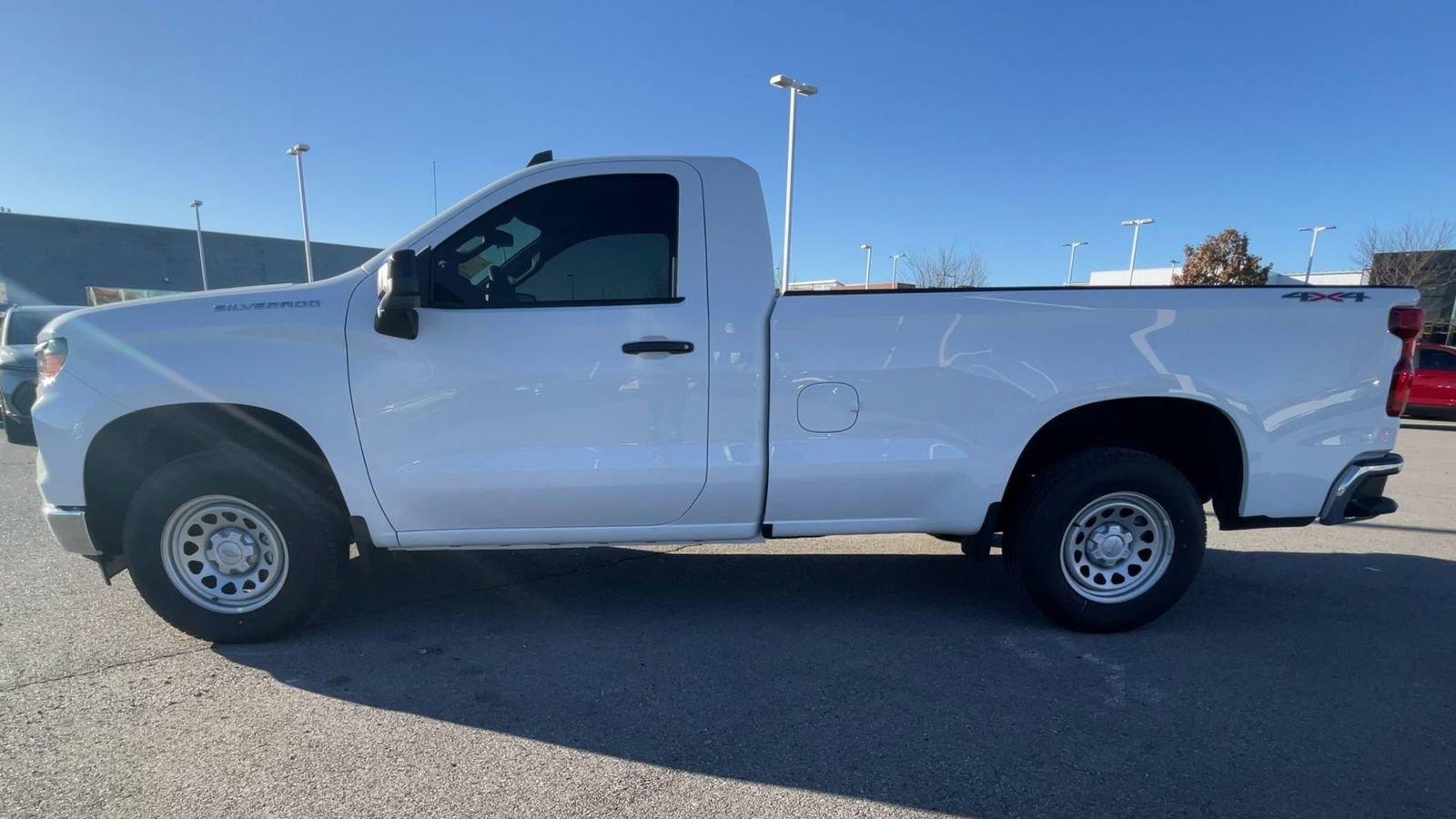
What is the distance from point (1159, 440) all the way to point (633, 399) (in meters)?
2.82

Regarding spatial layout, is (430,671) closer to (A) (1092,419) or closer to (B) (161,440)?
(B) (161,440)

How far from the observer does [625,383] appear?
3.24 metres

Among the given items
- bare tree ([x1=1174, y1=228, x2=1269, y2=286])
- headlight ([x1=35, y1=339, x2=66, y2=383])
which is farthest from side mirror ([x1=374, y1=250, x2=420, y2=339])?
bare tree ([x1=1174, y1=228, x2=1269, y2=286])

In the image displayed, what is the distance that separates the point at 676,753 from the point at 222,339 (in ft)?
8.56

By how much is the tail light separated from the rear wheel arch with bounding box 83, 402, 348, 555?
4956 mm

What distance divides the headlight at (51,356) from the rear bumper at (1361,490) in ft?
19.3

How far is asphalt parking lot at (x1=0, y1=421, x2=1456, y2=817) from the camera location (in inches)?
94.0

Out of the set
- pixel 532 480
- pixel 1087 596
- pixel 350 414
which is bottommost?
pixel 1087 596

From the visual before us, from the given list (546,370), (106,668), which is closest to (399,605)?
(106,668)

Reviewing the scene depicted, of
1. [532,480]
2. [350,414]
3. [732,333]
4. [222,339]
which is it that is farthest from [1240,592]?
[222,339]

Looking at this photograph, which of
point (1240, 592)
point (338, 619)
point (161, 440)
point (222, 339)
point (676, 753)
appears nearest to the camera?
point (676, 753)

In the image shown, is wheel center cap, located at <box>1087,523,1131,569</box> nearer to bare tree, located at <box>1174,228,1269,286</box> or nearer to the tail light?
the tail light

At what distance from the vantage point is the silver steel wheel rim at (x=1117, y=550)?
3.57 metres

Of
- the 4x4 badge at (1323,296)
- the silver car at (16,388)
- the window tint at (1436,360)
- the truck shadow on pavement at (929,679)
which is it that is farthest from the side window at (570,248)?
the window tint at (1436,360)
